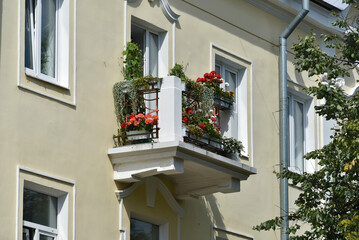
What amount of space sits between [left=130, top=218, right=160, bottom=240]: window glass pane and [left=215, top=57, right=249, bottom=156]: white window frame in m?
3.14

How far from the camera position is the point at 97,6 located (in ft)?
64.2

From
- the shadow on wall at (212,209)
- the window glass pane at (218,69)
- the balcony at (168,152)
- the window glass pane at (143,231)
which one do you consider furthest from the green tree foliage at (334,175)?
the window glass pane at (218,69)

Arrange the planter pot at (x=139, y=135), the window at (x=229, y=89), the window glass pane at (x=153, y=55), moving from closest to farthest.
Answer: the planter pot at (x=139, y=135), the window glass pane at (x=153, y=55), the window at (x=229, y=89)

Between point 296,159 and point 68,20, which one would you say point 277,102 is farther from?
point 68,20

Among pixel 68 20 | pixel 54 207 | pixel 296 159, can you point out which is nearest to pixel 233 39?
pixel 296 159

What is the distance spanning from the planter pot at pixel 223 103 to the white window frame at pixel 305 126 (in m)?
3.79

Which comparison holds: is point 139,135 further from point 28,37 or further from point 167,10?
point 167,10

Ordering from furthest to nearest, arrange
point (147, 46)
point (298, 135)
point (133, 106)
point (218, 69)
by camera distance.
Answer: point (298, 135) → point (218, 69) → point (147, 46) → point (133, 106)

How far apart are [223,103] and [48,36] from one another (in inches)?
156

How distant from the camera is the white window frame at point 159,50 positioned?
2086 cm

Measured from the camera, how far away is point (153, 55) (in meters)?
21.1

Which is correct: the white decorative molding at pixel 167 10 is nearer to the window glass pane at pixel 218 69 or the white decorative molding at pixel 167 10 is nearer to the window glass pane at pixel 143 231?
the window glass pane at pixel 218 69

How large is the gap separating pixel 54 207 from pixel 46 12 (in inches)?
129

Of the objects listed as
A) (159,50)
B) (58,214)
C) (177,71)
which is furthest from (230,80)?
(58,214)
